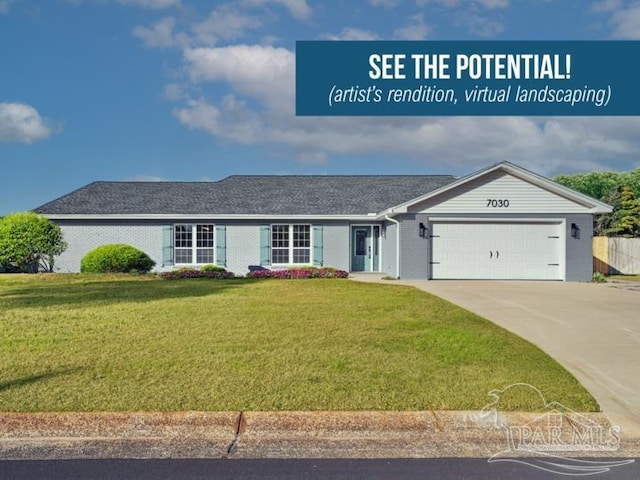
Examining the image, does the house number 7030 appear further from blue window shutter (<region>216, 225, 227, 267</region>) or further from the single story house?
blue window shutter (<region>216, 225, 227, 267</region>)

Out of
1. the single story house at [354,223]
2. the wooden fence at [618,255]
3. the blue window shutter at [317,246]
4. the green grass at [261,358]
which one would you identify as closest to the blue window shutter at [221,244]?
the single story house at [354,223]

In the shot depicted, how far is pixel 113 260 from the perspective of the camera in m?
19.4

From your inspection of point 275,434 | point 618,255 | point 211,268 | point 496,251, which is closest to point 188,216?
point 211,268

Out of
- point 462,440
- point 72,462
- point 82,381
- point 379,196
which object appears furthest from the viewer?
point 379,196

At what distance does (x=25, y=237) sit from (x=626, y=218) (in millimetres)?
36329

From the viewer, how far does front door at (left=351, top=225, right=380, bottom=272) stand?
2222cm

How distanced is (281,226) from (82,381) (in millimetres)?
16277

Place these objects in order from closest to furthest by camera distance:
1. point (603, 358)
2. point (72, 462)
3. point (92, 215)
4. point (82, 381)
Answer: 1. point (72, 462)
2. point (82, 381)
3. point (603, 358)
4. point (92, 215)

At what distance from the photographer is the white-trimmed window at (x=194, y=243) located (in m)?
21.2

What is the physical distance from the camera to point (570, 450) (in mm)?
4305

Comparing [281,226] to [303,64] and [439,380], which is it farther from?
[439,380]

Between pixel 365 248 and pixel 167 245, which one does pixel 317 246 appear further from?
pixel 167 245

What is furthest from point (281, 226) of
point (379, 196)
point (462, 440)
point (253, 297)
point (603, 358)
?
point (462, 440)

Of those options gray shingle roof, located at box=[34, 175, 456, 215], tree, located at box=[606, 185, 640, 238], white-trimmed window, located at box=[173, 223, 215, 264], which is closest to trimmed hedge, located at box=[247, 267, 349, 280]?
white-trimmed window, located at box=[173, 223, 215, 264]
